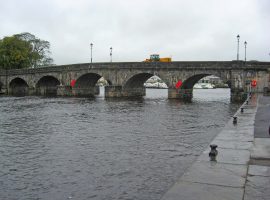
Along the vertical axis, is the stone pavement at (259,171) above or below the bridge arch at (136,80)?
below

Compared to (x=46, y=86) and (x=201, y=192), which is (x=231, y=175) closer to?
(x=201, y=192)

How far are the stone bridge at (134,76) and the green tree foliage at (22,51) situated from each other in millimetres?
7199

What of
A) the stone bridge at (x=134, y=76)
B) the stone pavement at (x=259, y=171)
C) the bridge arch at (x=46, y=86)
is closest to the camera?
the stone pavement at (x=259, y=171)

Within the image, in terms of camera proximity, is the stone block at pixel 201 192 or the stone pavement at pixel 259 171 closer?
the stone block at pixel 201 192

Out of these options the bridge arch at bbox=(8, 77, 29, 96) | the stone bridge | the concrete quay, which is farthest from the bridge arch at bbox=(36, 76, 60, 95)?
the concrete quay

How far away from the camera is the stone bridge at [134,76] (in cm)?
4631

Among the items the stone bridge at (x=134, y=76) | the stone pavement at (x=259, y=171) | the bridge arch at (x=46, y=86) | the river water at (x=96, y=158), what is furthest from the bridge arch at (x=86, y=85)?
the stone pavement at (x=259, y=171)

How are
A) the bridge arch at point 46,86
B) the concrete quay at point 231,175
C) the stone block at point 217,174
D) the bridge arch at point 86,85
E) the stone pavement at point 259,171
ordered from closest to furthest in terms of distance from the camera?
the concrete quay at point 231,175, the stone pavement at point 259,171, the stone block at point 217,174, the bridge arch at point 86,85, the bridge arch at point 46,86

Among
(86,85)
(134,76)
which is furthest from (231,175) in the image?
(86,85)

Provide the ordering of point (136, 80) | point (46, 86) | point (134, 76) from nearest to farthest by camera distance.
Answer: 1. point (134, 76)
2. point (136, 80)
3. point (46, 86)

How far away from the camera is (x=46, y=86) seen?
263ft

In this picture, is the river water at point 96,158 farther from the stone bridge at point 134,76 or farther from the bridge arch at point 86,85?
the bridge arch at point 86,85

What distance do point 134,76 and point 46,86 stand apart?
3199 centimetres

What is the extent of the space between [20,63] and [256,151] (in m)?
88.1
